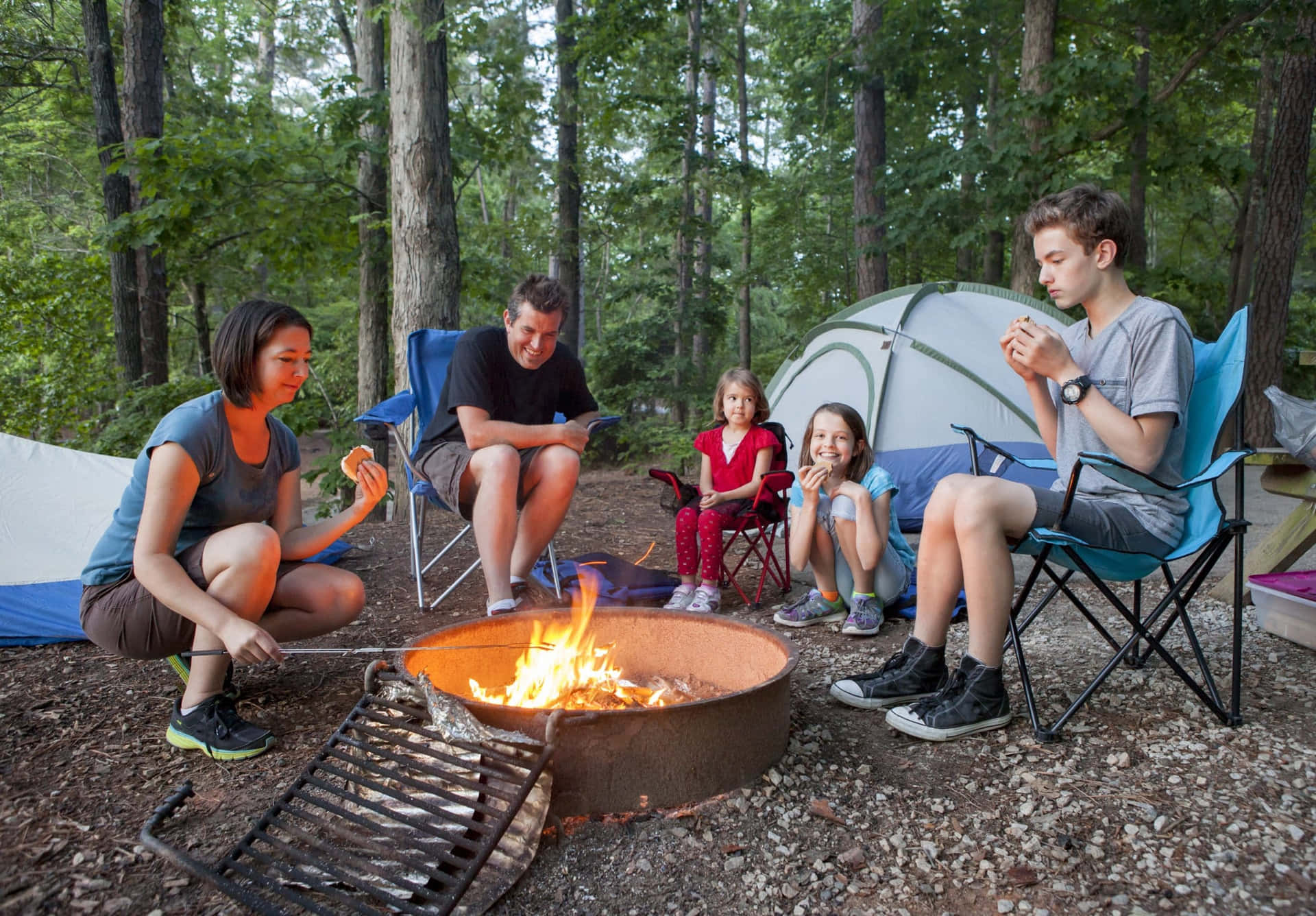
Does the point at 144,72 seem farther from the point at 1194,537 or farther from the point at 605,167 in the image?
the point at 1194,537

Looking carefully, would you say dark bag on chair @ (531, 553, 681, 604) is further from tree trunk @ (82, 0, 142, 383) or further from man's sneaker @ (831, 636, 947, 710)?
tree trunk @ (82, 0, 142, 383)

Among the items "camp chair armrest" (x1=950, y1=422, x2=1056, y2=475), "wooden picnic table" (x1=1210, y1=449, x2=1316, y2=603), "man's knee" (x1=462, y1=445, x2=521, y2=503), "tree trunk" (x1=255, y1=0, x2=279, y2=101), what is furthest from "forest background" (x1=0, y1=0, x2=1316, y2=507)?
"wooden picnic table" (x1=1210, y1=449, x2=1316, y2=603)

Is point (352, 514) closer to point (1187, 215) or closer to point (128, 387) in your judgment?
point (128, 387)

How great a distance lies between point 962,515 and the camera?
2.03 metres

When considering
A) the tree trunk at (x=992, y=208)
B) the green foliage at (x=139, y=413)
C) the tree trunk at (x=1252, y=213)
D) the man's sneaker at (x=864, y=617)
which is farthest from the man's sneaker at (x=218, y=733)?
the tree trunk at (x=1252, y=213)

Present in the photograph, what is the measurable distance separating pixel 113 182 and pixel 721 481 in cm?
622

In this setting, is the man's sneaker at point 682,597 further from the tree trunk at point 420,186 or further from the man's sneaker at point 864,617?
the tree trunk at point 420,186

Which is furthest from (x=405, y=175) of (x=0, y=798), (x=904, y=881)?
(x=904, y=881)

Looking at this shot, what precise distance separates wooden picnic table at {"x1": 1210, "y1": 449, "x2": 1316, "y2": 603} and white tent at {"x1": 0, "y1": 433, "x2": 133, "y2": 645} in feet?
13.1

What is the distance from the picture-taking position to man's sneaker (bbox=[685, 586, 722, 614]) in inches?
129

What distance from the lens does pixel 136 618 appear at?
195 centimetres

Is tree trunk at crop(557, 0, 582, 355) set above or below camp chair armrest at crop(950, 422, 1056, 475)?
above

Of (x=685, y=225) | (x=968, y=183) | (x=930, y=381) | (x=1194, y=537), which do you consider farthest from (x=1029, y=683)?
(x=685, y=225)

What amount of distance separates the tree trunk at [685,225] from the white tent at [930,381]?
3.96 m
